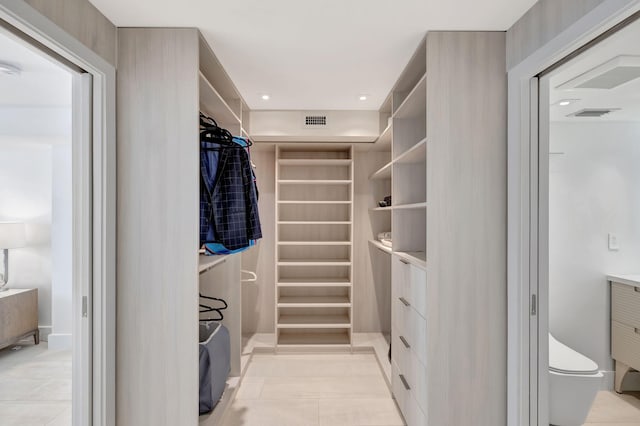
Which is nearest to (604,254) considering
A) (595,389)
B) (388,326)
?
(595,389)

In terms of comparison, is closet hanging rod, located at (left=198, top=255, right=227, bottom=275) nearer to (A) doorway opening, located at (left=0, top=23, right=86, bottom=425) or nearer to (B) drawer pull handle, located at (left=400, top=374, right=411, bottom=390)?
(A) doorway opening, located at (left=0, top=23, right=86, bottom=425)

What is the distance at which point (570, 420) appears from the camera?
2.20m

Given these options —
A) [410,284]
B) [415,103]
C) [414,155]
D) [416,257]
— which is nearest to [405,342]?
[410,284]

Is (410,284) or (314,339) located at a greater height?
(410,284)

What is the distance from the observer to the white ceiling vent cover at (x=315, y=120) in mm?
3430

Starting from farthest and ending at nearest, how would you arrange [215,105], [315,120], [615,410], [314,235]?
[314,235]
[315,120]
[215,105]
[615,410]

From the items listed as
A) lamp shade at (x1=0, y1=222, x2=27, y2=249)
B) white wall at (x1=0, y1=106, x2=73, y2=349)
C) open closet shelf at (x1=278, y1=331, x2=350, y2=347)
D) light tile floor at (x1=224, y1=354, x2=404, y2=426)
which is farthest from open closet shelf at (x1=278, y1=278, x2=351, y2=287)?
lamp shade at (x1=0, y1=222, x2=27, y2=249)

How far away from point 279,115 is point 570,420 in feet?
10.4

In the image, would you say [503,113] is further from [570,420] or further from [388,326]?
[388,326]

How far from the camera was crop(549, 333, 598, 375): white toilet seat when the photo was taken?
7.22ft

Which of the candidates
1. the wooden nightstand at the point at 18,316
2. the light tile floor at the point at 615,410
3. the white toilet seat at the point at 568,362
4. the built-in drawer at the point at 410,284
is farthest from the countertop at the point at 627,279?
the wooden nightstand at the point at 18,316

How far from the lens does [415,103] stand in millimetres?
2426

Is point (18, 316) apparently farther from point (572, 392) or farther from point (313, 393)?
point (572, 392)

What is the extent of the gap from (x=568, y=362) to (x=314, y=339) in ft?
7.58
